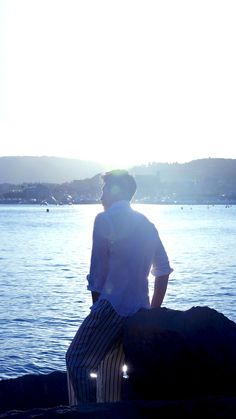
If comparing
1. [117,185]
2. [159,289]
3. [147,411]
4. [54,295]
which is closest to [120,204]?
[117,185]

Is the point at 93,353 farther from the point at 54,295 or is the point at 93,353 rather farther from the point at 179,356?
the point at 54,295

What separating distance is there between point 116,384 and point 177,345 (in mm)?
558

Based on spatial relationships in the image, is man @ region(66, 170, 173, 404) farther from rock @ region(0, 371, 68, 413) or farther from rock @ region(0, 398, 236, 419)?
rock @ region(0, 371, 68, 413)

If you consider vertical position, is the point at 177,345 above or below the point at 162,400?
above

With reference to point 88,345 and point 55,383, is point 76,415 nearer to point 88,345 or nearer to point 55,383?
point 88,345

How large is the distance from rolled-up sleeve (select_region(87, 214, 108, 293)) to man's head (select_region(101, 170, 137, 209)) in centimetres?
22

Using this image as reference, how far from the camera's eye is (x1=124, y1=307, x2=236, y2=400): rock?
5.03 metres

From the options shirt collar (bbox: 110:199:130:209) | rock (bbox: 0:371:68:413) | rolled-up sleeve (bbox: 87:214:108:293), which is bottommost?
rock (bbox: 0:371:68:413)

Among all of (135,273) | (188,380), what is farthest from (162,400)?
(135,273)

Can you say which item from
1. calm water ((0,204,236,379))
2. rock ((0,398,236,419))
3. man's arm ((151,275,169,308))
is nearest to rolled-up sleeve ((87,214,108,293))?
man's arm ((151,275,169,308))

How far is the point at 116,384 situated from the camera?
5227mm

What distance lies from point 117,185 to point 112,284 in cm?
72

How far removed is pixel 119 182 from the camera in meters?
5.25

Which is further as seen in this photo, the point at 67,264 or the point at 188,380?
the point at 67,264
